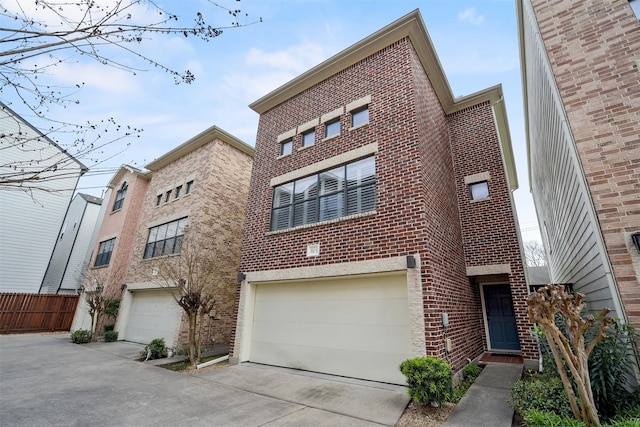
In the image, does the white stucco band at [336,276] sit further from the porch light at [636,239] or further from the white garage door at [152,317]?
the white garage door at [152,317]

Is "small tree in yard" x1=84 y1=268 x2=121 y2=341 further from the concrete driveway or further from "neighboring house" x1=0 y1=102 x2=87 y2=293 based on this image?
the concrete driveway

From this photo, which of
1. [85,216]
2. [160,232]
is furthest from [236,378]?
[85,216]

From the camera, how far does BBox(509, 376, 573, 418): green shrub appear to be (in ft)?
13.1

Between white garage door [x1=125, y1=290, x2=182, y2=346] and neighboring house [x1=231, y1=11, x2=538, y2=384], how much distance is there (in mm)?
4340

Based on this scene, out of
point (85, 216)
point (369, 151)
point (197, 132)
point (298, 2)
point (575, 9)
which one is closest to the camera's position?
point (298, 2)

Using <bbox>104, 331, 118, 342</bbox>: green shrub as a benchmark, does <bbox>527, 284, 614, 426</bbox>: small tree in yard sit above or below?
above

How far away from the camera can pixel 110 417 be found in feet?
15.9

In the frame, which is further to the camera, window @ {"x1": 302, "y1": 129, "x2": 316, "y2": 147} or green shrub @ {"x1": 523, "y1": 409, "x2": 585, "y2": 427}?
window @ {"x1": 302, "y1": 129, "x2": 316, "y2": 147}

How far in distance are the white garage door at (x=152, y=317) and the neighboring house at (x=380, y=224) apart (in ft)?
14.2

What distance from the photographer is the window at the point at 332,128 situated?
9.29 m

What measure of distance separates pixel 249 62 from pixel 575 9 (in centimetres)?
617

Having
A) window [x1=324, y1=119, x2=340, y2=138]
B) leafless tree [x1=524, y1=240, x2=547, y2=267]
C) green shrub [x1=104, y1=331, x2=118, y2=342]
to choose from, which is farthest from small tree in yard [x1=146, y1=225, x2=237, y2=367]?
leafless tree [x1=524, y1=240, x2=547, y2=267]

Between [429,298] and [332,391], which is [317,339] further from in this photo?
[429,298]

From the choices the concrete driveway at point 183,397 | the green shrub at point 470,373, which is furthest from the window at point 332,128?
the green shrub at point 470,373
